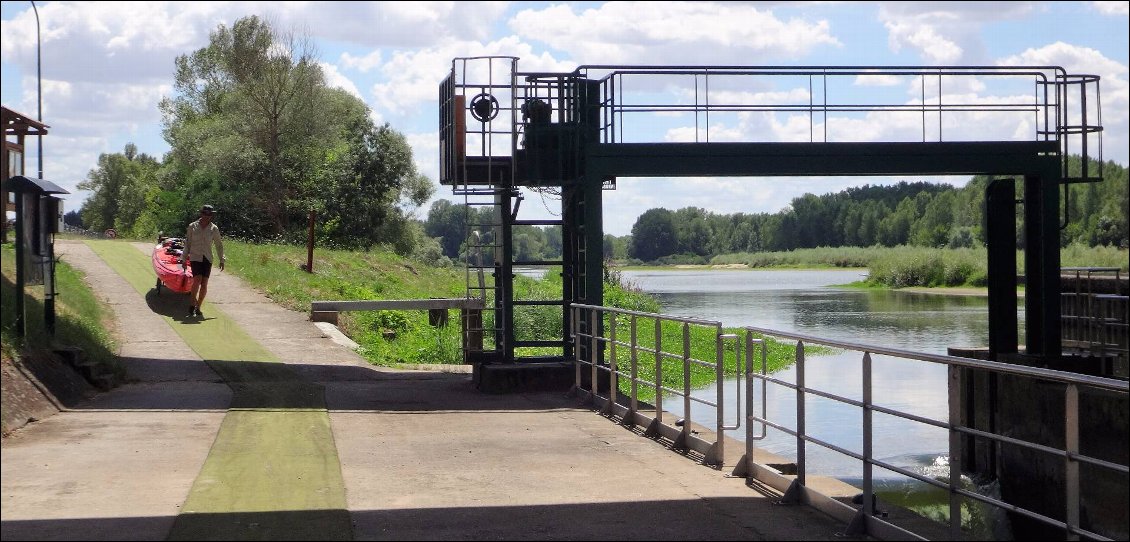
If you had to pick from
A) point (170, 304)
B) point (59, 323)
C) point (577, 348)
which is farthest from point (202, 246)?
point (577, 348)

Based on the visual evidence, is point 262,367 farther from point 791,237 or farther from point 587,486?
point 791,237

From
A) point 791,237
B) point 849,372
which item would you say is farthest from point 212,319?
point 791,237

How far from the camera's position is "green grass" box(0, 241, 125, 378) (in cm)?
1066

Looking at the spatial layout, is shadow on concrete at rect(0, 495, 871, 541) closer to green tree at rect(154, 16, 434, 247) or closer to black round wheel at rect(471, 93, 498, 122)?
black round wheel at rect(471, 93, 498, 122)

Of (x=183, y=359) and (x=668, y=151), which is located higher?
(x=668, y=151)

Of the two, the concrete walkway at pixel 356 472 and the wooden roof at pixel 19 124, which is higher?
the wooden roof at pixel 19 124

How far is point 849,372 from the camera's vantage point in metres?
27.0

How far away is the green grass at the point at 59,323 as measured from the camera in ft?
35.0

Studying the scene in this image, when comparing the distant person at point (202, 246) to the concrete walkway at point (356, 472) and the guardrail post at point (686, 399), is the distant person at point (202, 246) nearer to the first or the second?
the concrete walkway at point (356, 472)

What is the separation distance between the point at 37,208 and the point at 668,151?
747cm

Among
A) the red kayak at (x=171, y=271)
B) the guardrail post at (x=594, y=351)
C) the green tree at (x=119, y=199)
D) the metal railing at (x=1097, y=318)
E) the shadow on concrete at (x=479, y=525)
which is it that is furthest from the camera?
the green tree at (x=119, y=199)

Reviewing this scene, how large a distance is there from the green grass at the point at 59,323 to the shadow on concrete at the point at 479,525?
2698 millimetres

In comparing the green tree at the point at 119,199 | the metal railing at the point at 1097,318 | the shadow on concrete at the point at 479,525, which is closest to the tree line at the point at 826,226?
the green tree at the point at 119,199

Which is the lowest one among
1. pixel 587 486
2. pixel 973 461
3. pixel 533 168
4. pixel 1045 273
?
pixel 973 461
